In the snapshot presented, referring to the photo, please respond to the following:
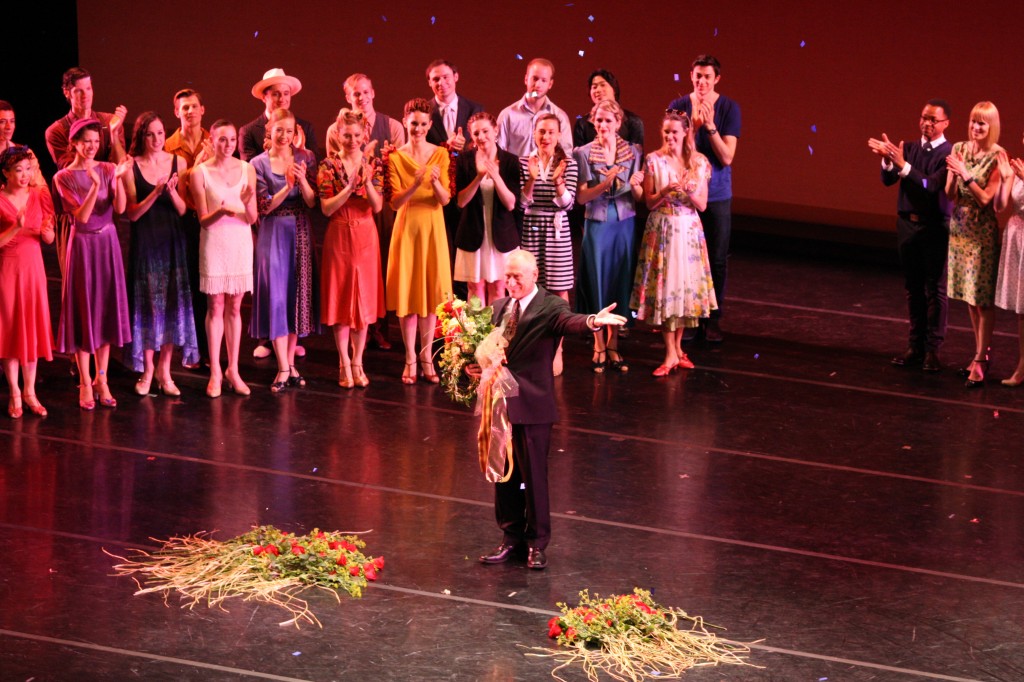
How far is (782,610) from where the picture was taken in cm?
505

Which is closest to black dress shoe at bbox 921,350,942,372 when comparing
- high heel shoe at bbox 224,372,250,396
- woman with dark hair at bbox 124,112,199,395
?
high heel shoe at bbox 224,372,250,396

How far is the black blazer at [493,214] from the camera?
745 cm

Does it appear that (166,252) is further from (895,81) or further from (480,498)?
(895,81)

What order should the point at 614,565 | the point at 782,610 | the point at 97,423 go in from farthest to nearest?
the point at 97,423 < the point at 614,565 < the point at 782,610

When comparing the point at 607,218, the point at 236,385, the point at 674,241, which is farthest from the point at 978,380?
the point at 236,385

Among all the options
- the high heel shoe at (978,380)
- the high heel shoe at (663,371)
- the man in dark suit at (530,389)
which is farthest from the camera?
the high heel shoe at (663,371)

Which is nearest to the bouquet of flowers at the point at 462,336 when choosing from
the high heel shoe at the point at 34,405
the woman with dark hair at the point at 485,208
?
the woman with dark hair at the point at 485,208

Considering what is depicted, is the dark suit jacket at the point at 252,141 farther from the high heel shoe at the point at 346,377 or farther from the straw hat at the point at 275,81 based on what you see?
the high heel shoe at the point at 346,377

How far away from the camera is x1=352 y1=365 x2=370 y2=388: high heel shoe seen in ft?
24.6

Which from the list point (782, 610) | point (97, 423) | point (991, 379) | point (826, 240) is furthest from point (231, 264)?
point (826, 240)

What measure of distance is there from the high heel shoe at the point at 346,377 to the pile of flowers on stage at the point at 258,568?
6.73ft

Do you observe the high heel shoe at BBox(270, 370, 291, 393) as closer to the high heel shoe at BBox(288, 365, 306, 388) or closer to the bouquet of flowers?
the high heel shoe at BBox(288, 365, 306, 388)

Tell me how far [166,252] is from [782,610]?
12.1ft

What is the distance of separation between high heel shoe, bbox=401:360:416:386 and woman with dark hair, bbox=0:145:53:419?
1.87 meters
